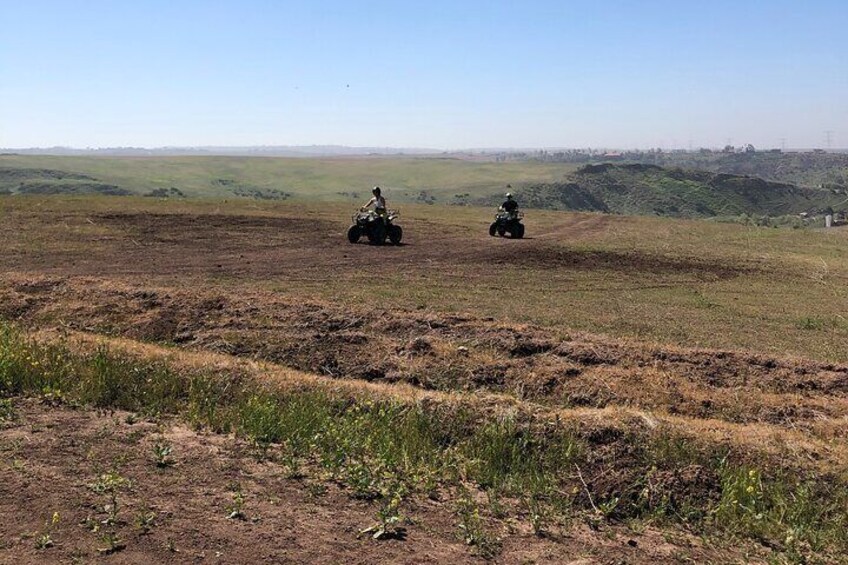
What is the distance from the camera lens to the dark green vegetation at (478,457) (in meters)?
5.71

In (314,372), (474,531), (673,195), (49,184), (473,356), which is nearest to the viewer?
(474,531)

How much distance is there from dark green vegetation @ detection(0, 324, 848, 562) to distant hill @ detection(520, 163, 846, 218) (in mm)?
78846

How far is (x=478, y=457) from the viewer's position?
270 inches

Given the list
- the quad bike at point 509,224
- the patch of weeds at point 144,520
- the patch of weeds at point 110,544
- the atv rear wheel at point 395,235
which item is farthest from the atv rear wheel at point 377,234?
the patch of weeds at point 110,544

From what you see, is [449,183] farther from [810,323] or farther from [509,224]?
[810,323]

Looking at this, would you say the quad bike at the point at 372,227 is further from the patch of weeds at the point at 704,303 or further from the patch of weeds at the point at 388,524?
the patch of weeds at the point at 388,524

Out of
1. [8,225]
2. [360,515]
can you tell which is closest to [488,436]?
[360,515]

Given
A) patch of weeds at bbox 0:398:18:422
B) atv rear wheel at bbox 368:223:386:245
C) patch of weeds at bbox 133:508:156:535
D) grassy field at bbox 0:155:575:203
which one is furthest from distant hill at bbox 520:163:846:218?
patch of weeds at bbox 133:508:156:535

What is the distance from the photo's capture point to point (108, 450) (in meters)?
6.18

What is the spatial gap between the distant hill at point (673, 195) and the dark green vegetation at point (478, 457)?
78846mm

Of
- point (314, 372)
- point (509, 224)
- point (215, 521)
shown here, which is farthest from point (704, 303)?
point (215, 521)

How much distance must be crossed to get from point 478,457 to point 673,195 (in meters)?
103

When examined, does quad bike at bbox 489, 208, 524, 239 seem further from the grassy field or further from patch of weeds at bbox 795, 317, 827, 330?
the grassy field

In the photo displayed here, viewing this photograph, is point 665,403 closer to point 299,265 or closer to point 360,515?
point 360,515
